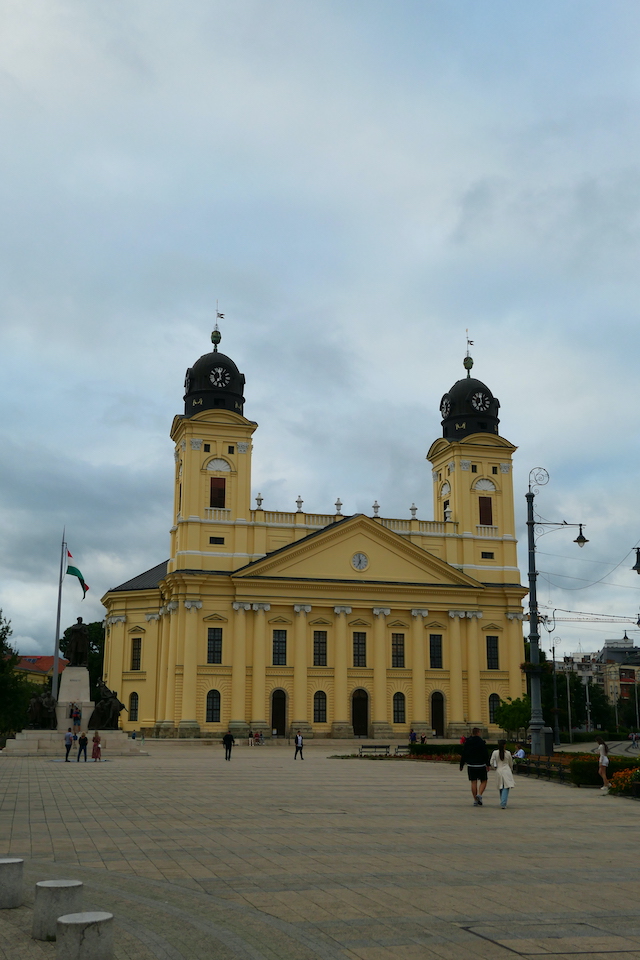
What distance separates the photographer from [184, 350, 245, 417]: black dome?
6800 centimetres

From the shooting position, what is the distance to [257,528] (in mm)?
65750

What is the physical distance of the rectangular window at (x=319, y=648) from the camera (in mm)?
65188

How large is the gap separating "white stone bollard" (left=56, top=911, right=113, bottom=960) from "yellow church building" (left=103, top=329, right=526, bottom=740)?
181ft

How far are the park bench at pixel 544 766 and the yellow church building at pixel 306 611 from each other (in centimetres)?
3246

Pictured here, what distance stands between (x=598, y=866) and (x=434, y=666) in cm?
5580

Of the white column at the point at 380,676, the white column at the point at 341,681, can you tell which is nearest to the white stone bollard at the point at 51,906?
the white column at the point at 341,681

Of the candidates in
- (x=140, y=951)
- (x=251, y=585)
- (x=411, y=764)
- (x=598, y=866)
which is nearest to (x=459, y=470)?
(x=251, y=585)

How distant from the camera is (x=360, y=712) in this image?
2576 inches

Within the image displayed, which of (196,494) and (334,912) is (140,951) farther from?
(196,494)

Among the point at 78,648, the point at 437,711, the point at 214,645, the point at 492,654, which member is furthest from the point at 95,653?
the point at 78,648

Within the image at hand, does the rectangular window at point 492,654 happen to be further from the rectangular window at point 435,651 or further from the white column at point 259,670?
the white column at point 259,670

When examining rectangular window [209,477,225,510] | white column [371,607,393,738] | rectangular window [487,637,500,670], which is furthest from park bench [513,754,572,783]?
rectangular window [487,637,500,670]

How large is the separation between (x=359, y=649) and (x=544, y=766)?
3666 centimetres

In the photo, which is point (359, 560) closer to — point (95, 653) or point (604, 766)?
point (95, 653)
